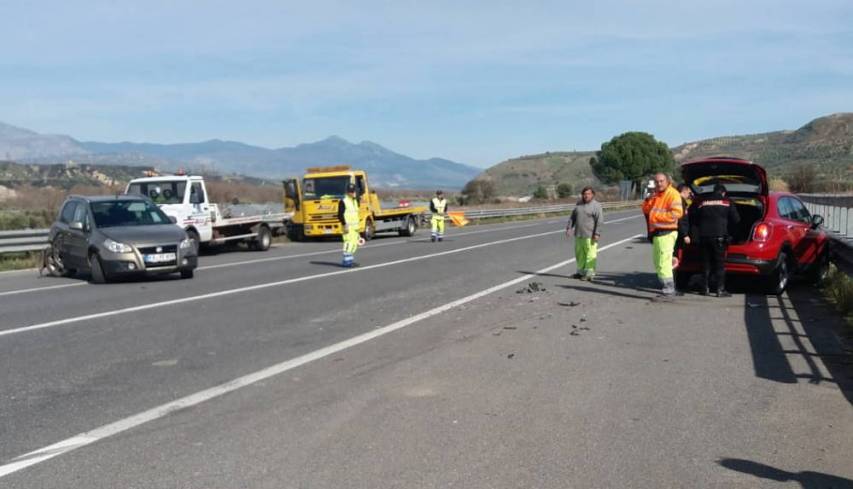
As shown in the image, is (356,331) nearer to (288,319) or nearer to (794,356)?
(288,319)

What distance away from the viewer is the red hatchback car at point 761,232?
40.9ft

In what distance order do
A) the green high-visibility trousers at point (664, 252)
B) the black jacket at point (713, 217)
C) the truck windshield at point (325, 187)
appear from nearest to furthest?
the black jacket at point (713, 217), the green high-visibility trousers at point (664, 252), the truck windshield at point (325, 187)

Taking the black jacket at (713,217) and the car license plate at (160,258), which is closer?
the black jacket at (713,217)

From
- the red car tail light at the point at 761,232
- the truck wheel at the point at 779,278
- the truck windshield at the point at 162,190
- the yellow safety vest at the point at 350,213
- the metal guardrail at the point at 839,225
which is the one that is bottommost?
the truck wheel at the point at 779,278

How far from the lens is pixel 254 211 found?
1145 inches

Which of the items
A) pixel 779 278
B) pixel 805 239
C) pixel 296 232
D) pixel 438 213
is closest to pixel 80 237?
pixel 779 278

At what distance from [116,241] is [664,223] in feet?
30.9

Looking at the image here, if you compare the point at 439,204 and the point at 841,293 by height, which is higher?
the point at 439,204

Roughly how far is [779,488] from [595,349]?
156 inches

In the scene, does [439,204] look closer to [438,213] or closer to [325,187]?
[438,213]

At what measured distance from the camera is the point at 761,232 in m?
12.5

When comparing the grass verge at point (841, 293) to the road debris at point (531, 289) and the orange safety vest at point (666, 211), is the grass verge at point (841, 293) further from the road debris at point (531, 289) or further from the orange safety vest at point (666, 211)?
the road debris at point (531, 289)

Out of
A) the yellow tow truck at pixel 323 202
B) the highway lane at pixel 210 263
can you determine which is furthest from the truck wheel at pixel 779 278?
the yellow tow truck at pixel 323 202

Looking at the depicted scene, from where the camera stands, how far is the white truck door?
22.1 metres
